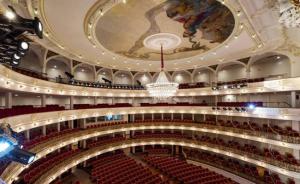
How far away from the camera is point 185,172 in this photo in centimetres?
1420

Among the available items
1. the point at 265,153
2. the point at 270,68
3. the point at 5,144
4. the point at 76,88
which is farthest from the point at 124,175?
the point at 270,68

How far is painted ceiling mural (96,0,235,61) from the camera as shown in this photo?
8125mm

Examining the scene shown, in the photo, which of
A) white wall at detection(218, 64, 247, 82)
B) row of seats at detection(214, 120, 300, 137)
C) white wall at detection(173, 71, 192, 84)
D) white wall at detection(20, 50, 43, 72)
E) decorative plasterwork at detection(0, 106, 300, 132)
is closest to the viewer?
decorative plasterwork at detection(0, 106, 300, 132)

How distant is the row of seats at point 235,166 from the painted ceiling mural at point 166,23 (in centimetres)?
1102

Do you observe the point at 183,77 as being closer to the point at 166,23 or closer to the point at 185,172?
the point at 185,172

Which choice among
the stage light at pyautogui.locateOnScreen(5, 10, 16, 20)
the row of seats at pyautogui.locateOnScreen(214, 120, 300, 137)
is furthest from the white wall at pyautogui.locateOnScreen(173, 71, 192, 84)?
the stage light at pyautogui.locateOnScreen(5, 10, 16, 20)

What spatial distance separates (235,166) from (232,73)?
9.66 metres

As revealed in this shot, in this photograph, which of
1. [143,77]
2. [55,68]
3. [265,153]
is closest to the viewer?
[265,153]

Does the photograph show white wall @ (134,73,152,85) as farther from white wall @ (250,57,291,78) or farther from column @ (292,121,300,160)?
column @ (292,121,300,160)

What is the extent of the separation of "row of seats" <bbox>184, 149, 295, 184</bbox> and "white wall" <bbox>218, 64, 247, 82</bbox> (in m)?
8.54

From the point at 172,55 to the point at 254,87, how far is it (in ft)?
23.9

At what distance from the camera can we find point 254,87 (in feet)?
49.6

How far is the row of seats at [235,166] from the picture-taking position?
1422 cm

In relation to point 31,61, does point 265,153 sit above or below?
below
